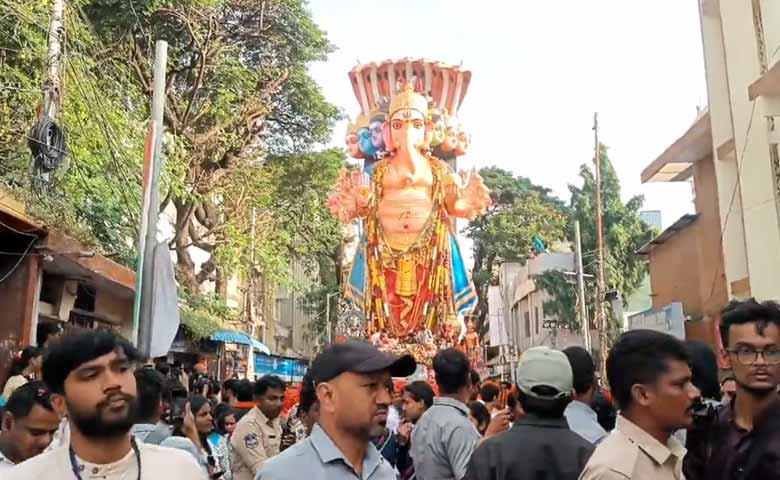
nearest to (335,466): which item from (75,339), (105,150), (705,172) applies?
(75,339)

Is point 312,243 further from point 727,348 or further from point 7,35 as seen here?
point 727,348

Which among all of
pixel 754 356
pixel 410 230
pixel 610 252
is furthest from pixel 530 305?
pixel 754 356

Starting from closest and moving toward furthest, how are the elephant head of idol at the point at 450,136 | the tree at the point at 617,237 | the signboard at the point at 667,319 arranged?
1. the signboard at the point at 667,319
2. the elephant head of idol at the point at 450,136
3. the tree at the point at 617,237

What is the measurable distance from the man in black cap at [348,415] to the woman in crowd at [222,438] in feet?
10.3

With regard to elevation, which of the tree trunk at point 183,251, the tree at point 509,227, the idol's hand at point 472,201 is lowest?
the tree trunk at point 183,251

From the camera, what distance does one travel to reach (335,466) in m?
2.31

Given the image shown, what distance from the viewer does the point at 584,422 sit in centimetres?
349

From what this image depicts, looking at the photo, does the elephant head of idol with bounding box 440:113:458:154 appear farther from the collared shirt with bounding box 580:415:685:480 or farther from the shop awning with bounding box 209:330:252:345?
the collared shirt with bounding box 580:415:685:480

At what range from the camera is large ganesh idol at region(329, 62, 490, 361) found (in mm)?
20422

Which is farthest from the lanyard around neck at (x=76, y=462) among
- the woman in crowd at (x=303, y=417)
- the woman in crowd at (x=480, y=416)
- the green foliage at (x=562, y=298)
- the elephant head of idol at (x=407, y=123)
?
the green foliage at (x=562, y=298)

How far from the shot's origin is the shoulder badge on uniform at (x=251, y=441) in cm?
485

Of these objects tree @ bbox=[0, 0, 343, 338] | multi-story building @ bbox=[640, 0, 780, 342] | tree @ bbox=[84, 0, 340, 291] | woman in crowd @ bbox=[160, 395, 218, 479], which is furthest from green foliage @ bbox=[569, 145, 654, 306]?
woman in crowd @ bbox=[160, 395, 218, 479]

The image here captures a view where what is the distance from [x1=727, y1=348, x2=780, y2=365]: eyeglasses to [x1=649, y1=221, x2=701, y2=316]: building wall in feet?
42.9

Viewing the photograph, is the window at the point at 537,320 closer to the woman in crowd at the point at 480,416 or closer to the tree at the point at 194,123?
the tree at the point at 194,123
